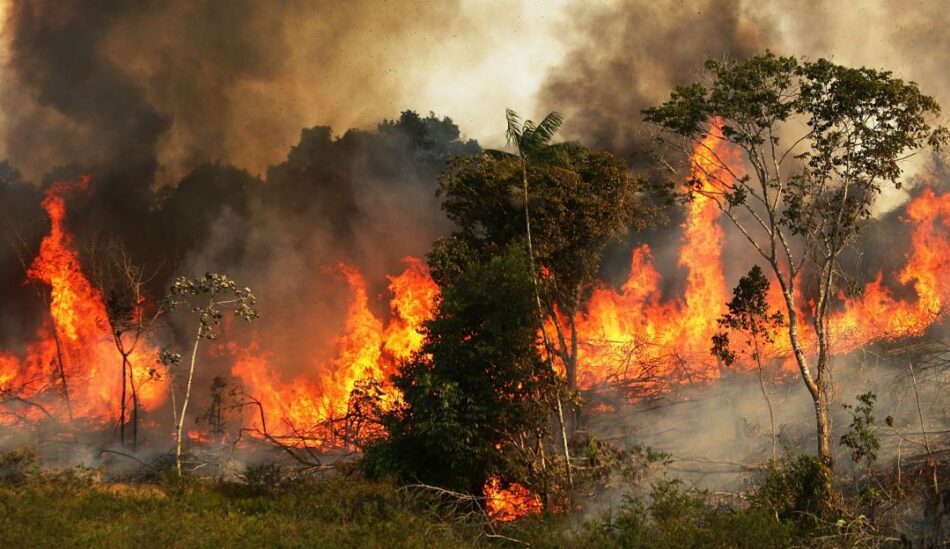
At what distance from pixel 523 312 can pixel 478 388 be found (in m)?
2.38

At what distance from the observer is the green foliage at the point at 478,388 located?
19.9m

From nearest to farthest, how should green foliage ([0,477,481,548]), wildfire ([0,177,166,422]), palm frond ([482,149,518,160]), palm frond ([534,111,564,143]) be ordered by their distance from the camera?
green foliage ([0,477,481,548]) → palm frond ([534,111,564,143]) → palm frond ([482,149,518,160]) → wildfire ([0,177,166,422])

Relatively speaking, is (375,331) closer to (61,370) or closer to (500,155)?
(61,370)

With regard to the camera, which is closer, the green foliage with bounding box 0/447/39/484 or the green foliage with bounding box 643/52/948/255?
the green foliage with bounding box 643/52/948/255

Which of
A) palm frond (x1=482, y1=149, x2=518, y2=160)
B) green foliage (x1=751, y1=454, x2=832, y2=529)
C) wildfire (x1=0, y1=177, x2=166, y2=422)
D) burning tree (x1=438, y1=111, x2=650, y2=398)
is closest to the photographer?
green foliage (x1=751, y1=454, x2=832, y2=529)

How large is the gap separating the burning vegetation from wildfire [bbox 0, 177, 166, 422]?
0.50 ft

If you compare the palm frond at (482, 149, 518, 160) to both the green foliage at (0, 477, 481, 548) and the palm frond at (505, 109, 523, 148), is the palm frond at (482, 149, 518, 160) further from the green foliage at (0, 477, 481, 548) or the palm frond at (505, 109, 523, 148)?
the green foliage at (0, 477, 481, 548)

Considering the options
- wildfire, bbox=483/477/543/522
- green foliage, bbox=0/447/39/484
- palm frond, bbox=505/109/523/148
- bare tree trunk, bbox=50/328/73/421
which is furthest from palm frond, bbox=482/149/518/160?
bare tree trunk, bbox=50/328/73/421

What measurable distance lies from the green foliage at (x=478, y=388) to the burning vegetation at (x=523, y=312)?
3.4 inches

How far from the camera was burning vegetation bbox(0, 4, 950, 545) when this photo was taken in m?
20.2

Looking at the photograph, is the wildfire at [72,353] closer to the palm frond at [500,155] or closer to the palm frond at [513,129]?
the palm frond at [500,155]

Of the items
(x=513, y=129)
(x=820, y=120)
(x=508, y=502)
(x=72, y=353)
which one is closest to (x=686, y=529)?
(x=508, y=502)

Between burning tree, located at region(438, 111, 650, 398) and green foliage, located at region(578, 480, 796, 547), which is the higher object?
Answer: burning tree, located at region(438, 111, 650, 398)

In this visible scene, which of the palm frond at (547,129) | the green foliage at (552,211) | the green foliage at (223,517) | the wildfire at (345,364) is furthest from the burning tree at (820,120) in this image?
the wildfire at (345,364)
